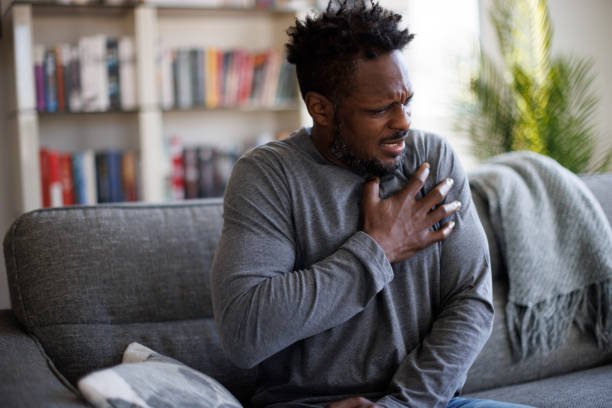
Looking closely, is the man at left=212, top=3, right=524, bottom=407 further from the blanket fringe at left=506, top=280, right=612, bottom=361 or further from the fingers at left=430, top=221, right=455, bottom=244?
the blanket fringe at left=506, top=280, right=612, bottom=361

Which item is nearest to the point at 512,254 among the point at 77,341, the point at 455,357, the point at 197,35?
the point at 455,357

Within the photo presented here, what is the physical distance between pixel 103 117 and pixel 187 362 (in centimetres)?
193

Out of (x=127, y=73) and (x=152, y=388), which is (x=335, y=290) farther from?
(x=127, y=73)

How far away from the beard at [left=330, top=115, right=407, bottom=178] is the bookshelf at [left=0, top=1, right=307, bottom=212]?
5.93 feet

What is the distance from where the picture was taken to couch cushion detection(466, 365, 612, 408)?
147cm

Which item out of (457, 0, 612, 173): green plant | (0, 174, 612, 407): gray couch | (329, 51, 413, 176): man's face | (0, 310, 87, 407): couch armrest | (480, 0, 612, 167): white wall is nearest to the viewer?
(0, 310, 87, 407): couch armrest

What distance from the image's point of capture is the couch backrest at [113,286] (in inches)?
57.3

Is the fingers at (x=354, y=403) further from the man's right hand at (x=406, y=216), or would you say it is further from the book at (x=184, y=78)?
the book at (x=184, y=78)

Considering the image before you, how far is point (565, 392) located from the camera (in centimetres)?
154

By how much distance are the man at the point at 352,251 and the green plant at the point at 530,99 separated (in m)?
1.97

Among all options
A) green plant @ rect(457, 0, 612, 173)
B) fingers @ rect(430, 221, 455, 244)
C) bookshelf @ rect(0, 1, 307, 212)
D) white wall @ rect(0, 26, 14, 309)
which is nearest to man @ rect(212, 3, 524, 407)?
fingers @ rect(430, 221, 455, 244)

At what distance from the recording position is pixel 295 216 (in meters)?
1.29

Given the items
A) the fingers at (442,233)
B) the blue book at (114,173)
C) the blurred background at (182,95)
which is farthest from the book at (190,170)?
the fingers at (442,233)

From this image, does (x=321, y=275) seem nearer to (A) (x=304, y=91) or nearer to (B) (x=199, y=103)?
(A) (x=304, y=91)
